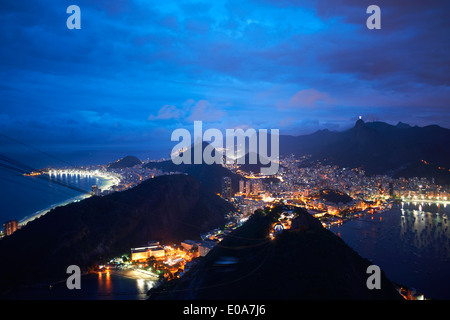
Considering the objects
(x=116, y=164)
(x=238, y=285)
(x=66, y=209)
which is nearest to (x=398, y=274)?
(x=238, y=285)

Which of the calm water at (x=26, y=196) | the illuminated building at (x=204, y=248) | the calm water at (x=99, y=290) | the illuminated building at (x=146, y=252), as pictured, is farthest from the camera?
the calm water at (x=26, y=196)

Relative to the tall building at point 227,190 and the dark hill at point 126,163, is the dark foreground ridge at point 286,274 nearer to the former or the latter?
the tall building at point 227,190

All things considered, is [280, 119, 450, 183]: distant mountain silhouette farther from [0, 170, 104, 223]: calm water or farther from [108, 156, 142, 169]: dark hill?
[0, 170, 104, 223]: calm water

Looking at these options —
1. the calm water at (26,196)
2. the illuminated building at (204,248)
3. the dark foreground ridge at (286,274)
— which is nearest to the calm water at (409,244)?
the dark foreground ridge at (286,274)

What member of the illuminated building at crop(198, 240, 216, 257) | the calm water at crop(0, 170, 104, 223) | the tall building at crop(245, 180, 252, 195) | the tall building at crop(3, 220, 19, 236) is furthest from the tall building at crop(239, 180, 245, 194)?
the tall building at crop(3, 220, 19, 236)

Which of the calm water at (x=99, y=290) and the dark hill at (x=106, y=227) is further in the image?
the dark hill at (x=106, y=227)

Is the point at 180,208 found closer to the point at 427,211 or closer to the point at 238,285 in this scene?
the point at 238,285

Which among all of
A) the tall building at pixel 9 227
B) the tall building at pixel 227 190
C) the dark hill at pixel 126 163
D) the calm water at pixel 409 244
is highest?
the dark hill at pixel 126 163
